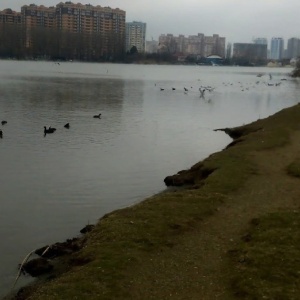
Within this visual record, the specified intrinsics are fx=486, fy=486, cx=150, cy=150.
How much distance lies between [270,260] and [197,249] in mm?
2119

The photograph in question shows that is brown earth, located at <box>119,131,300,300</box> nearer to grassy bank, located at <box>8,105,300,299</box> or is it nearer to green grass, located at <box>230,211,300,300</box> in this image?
grassy bank, located at <box>8,105,300,299</box>

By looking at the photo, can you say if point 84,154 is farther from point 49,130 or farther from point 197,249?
point 197,249

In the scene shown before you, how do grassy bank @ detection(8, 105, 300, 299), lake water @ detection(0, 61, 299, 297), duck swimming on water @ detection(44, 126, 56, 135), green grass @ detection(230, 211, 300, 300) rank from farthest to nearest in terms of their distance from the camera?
duck swimming on water @ detection(44, 126, 56, 135) → lake water @ detection(0, 61, 299, 297) → grassy bank @ detection(8, 105, 300, 299) → green grass @ detection(230, 211, 300, 300)

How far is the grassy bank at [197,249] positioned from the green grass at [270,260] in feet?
0.08

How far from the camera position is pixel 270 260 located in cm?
1309

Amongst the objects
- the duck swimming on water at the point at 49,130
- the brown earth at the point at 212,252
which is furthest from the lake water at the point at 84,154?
the brown earth at the point at 212,252

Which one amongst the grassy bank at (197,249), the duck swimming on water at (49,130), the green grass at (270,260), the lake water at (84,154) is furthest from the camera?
the duck swimming on water at (49,130)

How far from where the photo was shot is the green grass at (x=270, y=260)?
1156 cm

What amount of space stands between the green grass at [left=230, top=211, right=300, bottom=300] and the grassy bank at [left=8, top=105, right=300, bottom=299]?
0.02 meters

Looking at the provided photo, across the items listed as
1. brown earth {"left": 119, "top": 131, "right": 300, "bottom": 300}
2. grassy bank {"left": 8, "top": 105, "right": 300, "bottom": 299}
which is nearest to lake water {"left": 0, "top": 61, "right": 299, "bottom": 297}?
grassy bank {"left": 8, "top": 105, "right": 300, "bottom": 299}

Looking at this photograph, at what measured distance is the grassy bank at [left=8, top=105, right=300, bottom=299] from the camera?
1171 cm

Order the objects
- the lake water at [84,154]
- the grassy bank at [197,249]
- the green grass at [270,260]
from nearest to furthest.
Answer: the green grass at [270,260] → the grassy bank at [197,249] → the lake water at [84,154]

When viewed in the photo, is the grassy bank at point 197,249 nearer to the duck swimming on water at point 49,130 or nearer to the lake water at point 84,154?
the lake water at point 84,154

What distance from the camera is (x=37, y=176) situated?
27016 millimetres
